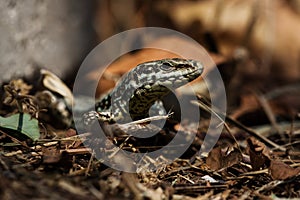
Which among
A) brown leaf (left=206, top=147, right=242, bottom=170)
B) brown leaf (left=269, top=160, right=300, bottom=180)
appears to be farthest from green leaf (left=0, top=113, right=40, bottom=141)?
brown leaf (left=269, top=160, right=300, bottom=180)

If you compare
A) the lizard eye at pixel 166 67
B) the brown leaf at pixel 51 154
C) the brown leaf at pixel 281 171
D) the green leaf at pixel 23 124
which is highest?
the lizard eye at pixel 166 67

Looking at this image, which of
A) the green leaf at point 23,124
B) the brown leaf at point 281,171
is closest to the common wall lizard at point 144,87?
the green leaf at point 23,124

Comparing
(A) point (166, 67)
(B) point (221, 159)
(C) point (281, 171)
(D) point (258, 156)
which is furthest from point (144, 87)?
(C) point (281, 171)

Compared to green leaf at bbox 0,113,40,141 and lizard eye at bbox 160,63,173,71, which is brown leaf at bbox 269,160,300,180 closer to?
lizard eye at bbox 160,63,173,71

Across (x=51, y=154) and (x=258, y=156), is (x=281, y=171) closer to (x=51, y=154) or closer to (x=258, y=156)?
(x=258, y=156)

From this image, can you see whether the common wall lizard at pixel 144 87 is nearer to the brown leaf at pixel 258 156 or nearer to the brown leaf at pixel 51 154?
the brown leaf at pixel 51 154
